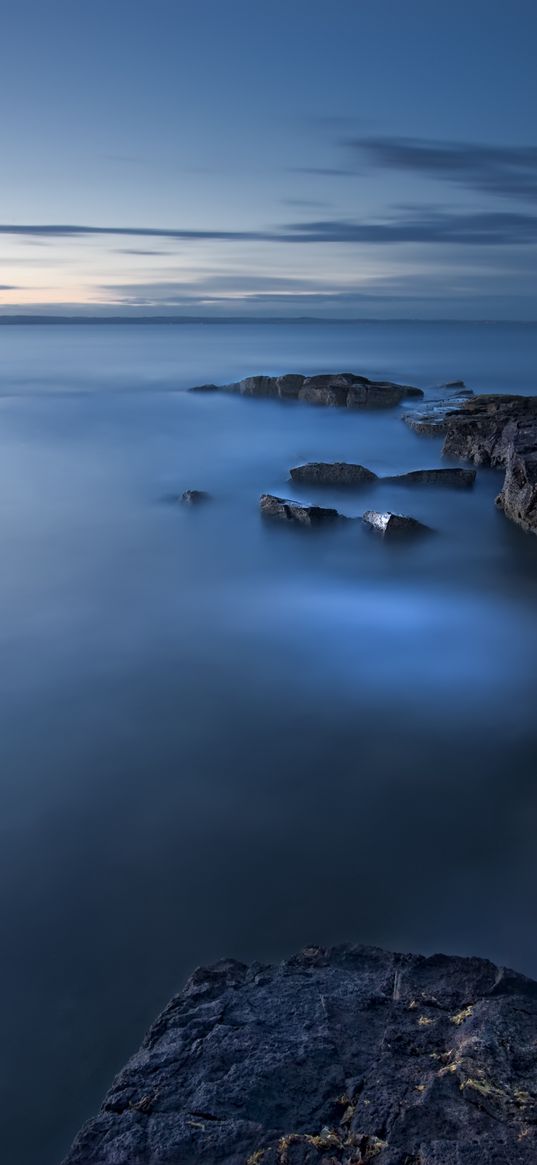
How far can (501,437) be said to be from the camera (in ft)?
55.0

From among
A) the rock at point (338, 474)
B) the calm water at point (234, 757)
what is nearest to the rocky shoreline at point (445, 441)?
the rock at point (338, 474)

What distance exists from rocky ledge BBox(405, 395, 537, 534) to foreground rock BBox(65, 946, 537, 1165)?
9.52m

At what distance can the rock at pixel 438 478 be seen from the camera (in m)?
14.8

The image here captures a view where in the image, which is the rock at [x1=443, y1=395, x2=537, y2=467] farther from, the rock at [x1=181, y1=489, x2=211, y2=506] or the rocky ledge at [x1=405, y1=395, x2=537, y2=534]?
the rock at [x1=181, y1=489, x2=211, y2=506]

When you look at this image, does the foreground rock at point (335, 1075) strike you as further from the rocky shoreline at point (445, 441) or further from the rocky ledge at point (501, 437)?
the rocky ledge at point (501, 437)

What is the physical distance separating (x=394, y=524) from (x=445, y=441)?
23.8 ft

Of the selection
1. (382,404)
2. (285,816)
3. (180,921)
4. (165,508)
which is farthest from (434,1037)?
(382,404)

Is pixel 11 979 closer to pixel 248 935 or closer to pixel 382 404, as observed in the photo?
pixel 248 935

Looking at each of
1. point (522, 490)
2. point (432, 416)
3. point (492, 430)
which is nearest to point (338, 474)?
point (522, 490)

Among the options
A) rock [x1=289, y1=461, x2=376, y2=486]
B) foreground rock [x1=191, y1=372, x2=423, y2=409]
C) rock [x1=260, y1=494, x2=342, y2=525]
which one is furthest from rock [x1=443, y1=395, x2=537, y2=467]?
foreground rock [x1=191, y1=372, x2=423, y2=409]

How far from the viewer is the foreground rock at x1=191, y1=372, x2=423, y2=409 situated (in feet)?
85.8

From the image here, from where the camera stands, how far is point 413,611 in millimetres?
9422

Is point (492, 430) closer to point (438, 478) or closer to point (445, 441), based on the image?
point (445, 441)

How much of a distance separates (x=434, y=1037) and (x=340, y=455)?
17.2 meters
